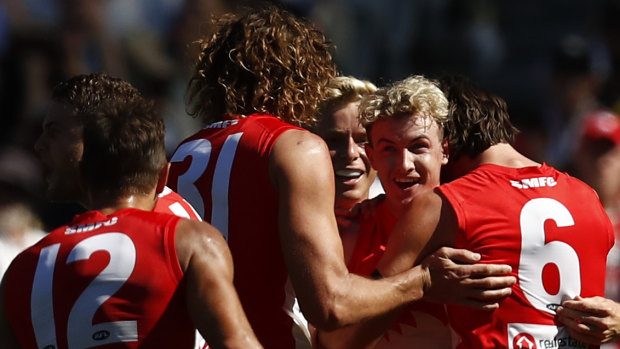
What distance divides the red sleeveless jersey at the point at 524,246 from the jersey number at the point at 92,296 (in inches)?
50.1

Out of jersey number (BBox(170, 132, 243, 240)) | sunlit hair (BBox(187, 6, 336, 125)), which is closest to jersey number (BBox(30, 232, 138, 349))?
jersey number (BBox(170, 132, 243, 240))

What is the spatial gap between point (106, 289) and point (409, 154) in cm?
145

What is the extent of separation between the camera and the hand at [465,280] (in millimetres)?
3814

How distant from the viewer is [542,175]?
4.05 metres

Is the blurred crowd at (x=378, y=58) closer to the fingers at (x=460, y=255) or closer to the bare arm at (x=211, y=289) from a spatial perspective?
the fingers at (x=460, y=255)

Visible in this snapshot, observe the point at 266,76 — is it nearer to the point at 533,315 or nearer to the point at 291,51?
the point at 291,51

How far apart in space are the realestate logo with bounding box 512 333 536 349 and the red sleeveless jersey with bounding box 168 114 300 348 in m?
0.86

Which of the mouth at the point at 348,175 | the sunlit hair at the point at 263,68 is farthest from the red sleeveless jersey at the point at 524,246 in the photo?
the mouth at the point at 348,175

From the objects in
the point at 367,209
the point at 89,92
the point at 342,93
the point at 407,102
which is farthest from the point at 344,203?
the point at 89,92

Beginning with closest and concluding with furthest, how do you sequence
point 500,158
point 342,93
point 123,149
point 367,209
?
point 123,149, point 500,158, point 367,209, point 342,93

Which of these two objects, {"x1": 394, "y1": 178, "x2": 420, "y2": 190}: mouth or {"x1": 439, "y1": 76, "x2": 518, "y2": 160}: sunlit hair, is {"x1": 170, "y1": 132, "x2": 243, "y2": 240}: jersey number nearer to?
{"x1": 394, "y1": 178, "x2": 420, "y2": 190}: mouth

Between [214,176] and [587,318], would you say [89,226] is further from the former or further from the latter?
[587,318]

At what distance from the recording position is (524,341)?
390 centimetres

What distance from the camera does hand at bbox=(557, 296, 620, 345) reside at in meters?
3.94
